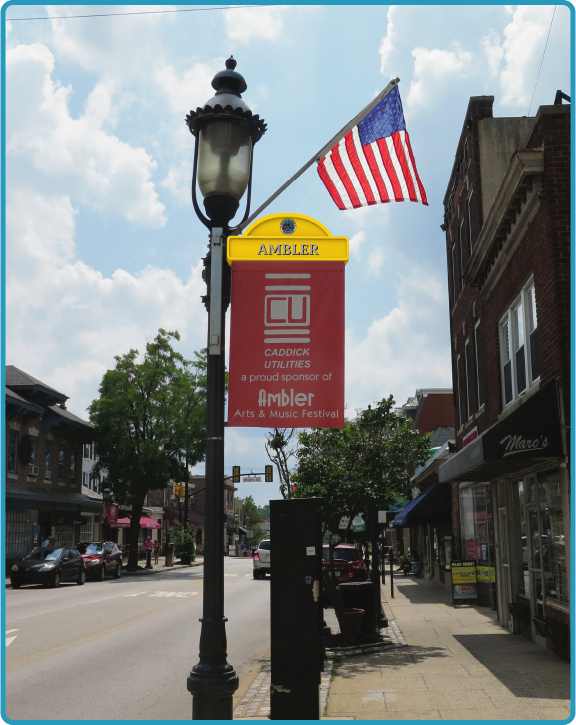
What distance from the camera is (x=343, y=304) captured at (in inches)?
220

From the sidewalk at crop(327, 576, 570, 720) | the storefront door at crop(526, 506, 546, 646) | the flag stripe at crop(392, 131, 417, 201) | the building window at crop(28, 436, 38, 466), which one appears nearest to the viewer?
the sidewalk at crop(327, 576, 570, 720)

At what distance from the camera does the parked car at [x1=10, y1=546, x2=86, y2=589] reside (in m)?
27.1

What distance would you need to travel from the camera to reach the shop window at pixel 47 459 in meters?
39.0

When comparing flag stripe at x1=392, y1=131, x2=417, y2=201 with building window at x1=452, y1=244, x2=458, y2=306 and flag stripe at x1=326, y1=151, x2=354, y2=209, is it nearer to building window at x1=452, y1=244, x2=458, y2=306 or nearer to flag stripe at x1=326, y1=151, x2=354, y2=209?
flag stripe at x1=326, y1=151, x2=354, y2=209

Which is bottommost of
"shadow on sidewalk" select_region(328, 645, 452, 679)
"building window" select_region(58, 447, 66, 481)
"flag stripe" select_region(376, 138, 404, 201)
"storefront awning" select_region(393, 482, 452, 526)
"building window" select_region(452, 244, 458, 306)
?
"shadow on sidewalk" select_region(328, 645, 452, 679)

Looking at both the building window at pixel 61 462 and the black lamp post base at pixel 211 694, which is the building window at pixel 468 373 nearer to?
the black lamp post base at pixel 211 694

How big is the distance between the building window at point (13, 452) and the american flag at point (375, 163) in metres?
30.6

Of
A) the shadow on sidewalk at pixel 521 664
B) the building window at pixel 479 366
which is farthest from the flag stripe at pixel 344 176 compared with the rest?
the building window at pixel 479 366

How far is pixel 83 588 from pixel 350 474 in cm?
1675

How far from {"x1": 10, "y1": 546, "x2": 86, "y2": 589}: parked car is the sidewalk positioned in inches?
668

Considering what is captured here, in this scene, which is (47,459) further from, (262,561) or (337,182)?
(337,182)

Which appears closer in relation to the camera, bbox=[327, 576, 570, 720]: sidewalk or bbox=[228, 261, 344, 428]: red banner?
bbox=[228, 261, 344, 428]: red banner

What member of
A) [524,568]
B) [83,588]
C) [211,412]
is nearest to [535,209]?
[524,568]

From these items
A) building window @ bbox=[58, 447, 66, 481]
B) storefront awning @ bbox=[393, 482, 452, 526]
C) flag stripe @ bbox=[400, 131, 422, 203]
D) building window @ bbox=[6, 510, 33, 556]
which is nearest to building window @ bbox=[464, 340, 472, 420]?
storefront awning @ bbox=[393, 482, 452, 526]
